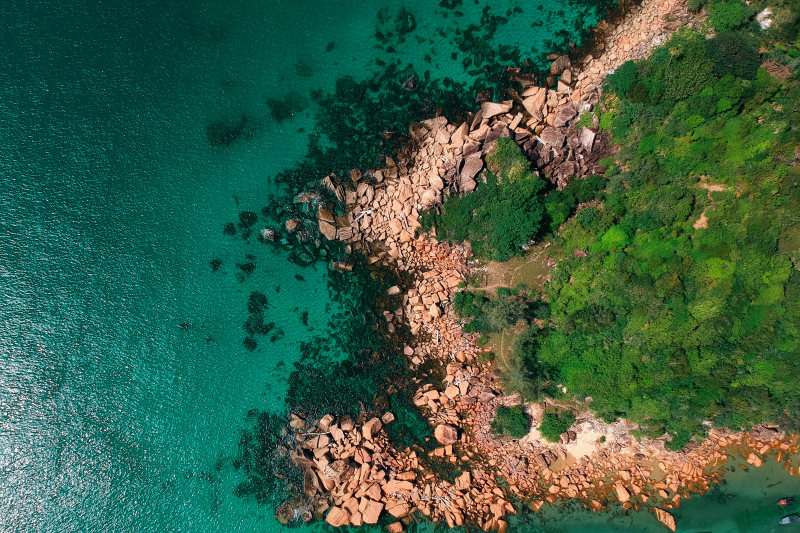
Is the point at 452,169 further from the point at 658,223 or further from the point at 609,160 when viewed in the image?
the point at 658,223

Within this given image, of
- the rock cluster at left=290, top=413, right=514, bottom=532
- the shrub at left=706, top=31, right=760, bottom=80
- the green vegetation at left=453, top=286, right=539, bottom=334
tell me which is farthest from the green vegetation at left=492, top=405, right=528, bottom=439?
the shrub at left=706, top=31, right=760, bottom=80

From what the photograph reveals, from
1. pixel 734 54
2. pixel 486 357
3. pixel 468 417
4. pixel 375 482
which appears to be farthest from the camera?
pixel 468 417

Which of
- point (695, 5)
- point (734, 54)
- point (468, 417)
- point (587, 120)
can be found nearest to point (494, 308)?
point (468, 417)

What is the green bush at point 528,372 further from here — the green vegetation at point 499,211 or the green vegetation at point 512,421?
the green vegetation at point 499,211

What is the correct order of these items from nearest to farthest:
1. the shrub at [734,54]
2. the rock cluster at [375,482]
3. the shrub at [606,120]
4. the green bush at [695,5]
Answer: the shrub at [734,54] < the green bush at [695,5] < the shrub at [606,120] < the rock cluster at [375,482]

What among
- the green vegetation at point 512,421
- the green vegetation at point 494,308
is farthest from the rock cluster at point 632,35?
the green vegetation at point 512,421

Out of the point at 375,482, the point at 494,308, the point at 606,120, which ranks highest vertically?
the point at 606,120

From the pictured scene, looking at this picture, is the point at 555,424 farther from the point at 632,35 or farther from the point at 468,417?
the point at 632,35
